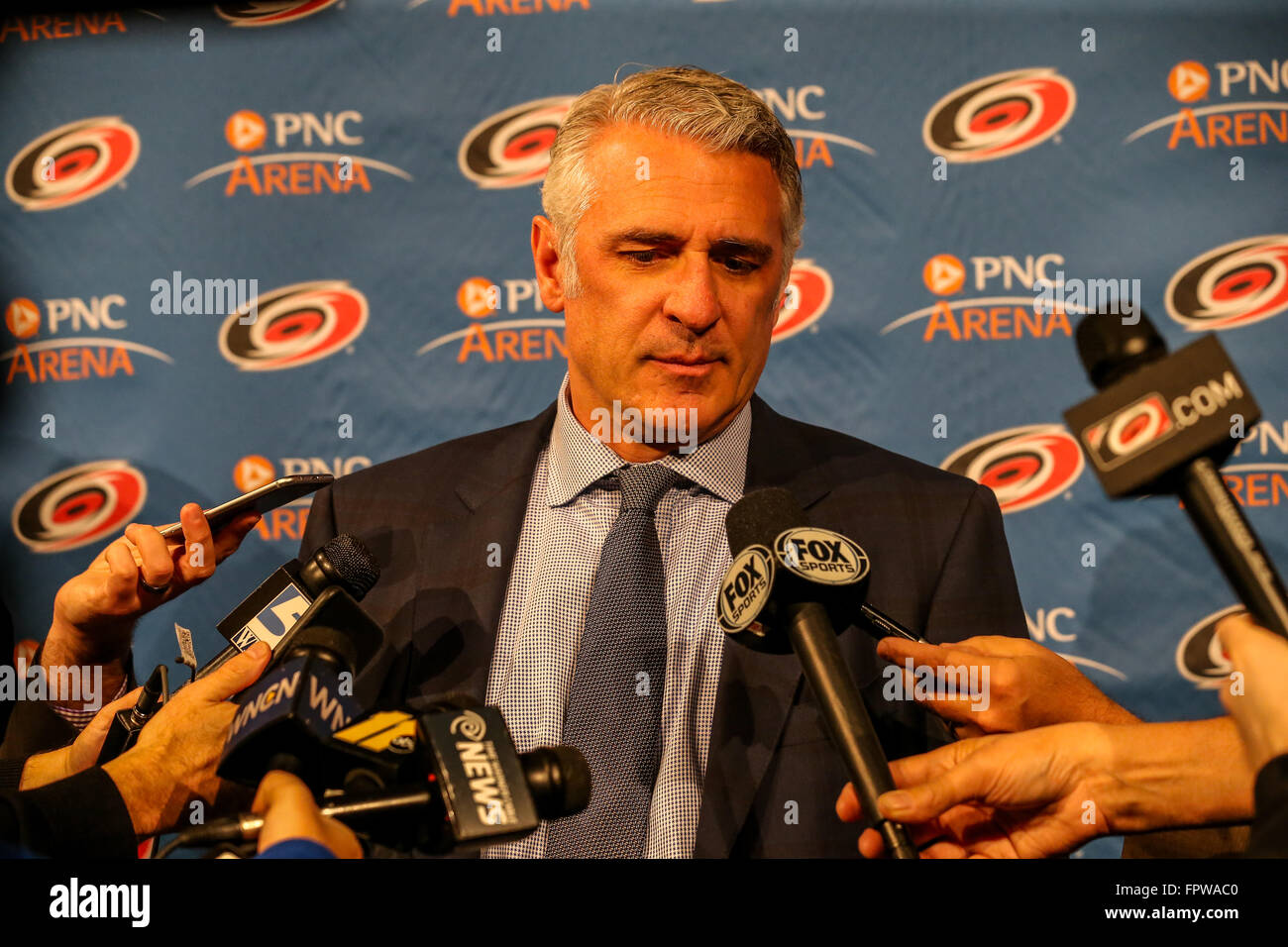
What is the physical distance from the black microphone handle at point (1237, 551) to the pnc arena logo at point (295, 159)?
6.25 feet

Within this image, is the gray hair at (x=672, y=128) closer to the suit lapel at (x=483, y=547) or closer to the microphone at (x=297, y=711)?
the suit lapel at (x=483, y=547)

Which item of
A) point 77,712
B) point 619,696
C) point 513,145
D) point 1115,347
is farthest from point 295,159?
point 1115,347

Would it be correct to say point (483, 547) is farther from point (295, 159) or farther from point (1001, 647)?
point (295, 159)

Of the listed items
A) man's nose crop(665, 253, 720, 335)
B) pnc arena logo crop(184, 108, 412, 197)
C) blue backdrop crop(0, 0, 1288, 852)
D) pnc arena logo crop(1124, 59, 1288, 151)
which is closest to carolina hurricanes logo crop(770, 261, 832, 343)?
blue backdrop crop(0, 0, 1288, 852)

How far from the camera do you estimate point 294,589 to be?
159 centimetres

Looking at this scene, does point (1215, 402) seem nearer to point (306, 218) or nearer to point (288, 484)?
point (288, 484)

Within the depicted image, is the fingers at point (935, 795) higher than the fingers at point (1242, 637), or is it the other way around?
the fingers at point (1242, 637)

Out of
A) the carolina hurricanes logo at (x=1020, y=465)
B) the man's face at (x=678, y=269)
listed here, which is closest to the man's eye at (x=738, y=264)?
the man's face at (x=678, y=269)

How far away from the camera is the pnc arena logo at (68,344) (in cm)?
253

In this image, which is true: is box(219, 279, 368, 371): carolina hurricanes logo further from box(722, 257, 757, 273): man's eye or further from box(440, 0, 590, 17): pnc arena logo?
box(722, 257, 757, 273): man's eye
